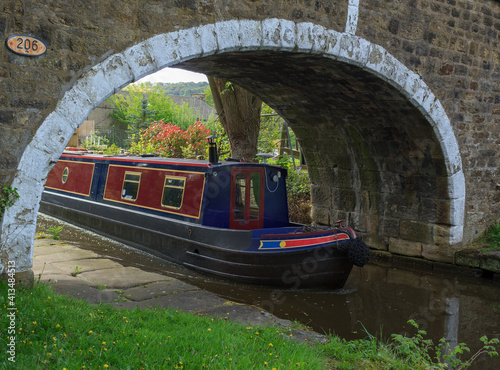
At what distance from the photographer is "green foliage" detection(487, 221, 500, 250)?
25.9 feet

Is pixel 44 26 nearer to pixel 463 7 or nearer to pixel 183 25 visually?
pixel 183 25

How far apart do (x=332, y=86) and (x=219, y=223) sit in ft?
8.24

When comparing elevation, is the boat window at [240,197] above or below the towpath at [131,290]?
above

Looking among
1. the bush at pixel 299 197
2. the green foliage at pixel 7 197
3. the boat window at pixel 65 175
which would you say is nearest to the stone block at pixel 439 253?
the bush at pixel 299 197

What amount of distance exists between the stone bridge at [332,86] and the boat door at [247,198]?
140 cm

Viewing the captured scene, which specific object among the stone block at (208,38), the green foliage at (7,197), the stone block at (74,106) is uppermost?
the stone block at (208,38)

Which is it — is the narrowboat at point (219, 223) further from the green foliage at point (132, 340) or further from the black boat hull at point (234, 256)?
the green foliage at point (132, 340)

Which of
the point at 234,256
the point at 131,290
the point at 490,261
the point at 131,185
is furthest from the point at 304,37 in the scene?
the point at 490,261

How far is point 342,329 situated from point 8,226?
3452 mm

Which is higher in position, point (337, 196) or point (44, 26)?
point (44, 26)

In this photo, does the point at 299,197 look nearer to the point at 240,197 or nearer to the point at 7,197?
the point at 240,197

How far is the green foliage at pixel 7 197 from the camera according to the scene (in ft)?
12.8

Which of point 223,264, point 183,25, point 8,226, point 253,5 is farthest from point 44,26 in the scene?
point 223,264

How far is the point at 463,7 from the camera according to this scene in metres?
7.38
